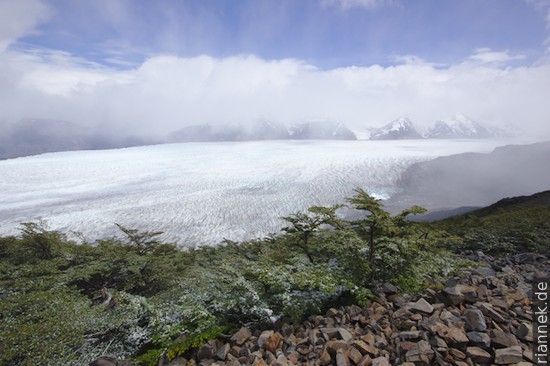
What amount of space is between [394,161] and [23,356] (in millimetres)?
65846

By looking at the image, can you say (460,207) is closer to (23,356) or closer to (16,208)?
(23,356)

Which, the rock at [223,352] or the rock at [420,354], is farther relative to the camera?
the rock at [223,352]

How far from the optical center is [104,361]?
4.27m

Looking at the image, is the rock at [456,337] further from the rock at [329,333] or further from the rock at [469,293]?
the rock at [329,333]

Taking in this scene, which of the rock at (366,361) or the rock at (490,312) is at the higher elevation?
the rock at (490,312)

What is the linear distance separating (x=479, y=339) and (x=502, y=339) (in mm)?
289

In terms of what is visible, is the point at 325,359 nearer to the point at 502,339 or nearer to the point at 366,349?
the point at 366,349

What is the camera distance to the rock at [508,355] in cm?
333

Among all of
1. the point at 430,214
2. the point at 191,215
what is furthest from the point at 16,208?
the point at 430,214

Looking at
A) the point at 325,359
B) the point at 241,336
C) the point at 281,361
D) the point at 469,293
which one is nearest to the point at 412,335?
the point at 325,359

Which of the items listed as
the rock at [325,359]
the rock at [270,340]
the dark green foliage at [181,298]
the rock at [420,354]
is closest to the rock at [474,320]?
the rock at [420,354]

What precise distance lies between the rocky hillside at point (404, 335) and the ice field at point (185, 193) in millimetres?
21981

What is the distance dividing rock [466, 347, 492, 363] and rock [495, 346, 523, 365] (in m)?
0.10

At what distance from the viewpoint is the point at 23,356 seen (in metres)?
4.30
